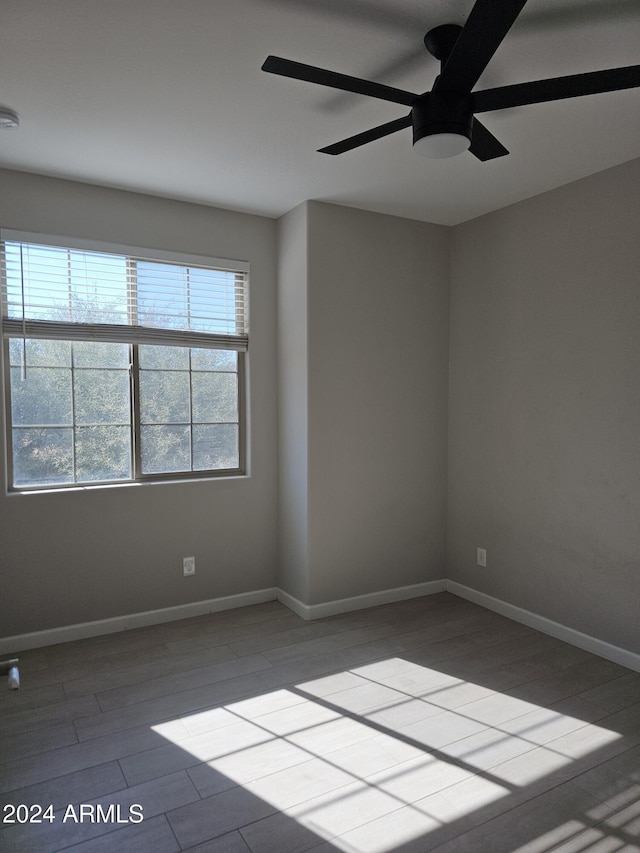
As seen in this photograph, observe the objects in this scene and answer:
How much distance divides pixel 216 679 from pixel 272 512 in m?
1.28

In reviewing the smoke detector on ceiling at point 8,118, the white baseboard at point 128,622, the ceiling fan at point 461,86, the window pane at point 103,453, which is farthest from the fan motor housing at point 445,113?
the white baseboard at point 128,622

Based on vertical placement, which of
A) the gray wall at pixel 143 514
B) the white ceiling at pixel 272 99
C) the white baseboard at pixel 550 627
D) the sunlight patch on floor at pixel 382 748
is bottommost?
the sunlight patch on floor at pixel 382 748

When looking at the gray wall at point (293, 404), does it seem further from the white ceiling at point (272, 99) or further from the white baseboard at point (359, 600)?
the white ceiling at point (272, 99)

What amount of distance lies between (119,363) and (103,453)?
54cm

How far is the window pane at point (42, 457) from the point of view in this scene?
311cm

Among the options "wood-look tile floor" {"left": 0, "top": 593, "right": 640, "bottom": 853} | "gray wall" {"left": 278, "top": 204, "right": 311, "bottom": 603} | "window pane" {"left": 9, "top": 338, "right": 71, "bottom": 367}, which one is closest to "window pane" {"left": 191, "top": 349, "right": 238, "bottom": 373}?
"gray wall" {"left": 278, "top": 204, "right": 311, "bottom": 603}

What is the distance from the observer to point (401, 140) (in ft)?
8.45

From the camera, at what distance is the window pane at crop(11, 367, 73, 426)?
10.1 feet

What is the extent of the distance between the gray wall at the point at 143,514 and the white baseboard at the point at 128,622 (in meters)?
0.04

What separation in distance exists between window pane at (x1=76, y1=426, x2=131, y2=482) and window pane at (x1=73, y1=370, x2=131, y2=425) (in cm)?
6

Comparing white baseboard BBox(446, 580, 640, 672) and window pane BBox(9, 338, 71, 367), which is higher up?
window pane BBox(9, 338, 71, 367)

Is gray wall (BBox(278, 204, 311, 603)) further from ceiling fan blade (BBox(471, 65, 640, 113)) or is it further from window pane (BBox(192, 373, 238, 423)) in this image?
ceiling fan blade (BBox(471, 65, 640, 113))

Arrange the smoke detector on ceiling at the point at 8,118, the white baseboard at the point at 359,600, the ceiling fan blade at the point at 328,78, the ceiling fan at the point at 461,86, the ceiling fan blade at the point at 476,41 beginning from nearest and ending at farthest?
the ceiling fan blade at the point at 476,41, the ceiling fan at the point at 461,86, the ceiling fan blade at the point at 328,78, the smoke detector on ceiling at the point at 8,118, the white baseboard at the point at 359,600

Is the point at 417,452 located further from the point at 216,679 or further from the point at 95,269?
the point at 95,269
